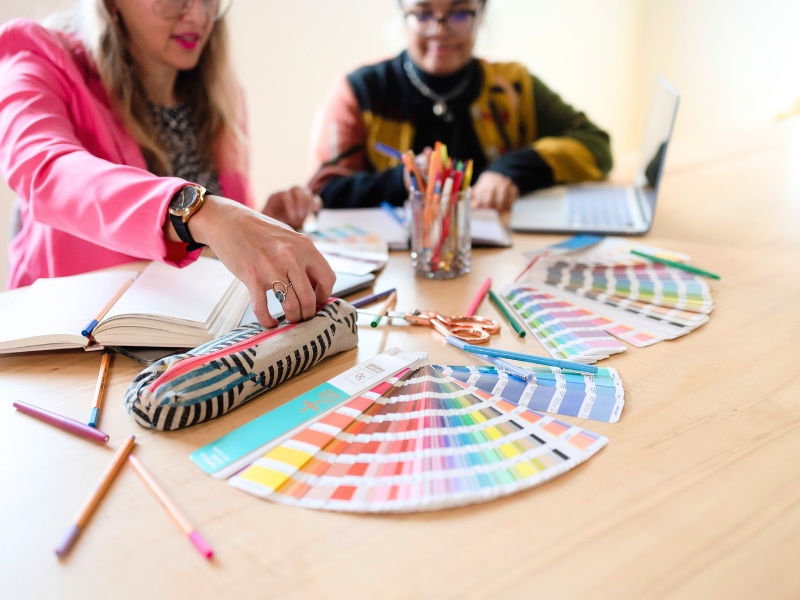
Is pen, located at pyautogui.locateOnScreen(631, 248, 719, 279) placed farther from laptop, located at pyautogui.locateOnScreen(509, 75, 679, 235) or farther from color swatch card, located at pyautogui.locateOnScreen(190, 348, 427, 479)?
color swatch card, located at pyautogui.locateOnScreen(190, 348, 427, 479)

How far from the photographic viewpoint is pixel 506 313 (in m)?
0.88

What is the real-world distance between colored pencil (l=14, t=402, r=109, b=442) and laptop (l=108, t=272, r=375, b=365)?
12cm

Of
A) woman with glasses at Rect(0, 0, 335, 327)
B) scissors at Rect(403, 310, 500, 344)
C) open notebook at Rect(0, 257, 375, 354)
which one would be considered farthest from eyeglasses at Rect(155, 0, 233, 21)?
scissors at Rect(403, 310, 500, 344)

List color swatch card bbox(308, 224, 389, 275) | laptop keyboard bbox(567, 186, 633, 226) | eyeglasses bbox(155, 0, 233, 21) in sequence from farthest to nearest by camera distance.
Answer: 1. laptop keyboard bbox(567, 186, 633, 226)
2. eyeglasses bbox(155, 0, 233, 21)
3. color swatch card bbox(308, 224, 389, 275)

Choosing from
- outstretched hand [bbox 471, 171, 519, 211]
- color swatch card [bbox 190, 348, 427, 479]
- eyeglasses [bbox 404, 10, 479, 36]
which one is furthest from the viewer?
eyeglasses [bbox 404, 10, 479, 36]

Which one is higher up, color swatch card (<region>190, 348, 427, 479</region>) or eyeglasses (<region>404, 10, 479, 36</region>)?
eyeglasses (<region>404, 10, 479, 36</region>)

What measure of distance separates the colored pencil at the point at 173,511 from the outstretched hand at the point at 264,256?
0.72ft

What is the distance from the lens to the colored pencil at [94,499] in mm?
499

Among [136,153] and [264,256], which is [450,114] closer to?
[136,153]

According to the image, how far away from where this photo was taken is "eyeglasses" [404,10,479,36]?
4.97ft

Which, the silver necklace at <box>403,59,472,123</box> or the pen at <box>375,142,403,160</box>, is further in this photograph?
the silver necklace at <box>403,59,472,123</box>

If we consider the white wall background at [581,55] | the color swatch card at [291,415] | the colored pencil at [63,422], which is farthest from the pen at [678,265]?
the white wall background at [581,55]

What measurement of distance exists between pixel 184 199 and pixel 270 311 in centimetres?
17

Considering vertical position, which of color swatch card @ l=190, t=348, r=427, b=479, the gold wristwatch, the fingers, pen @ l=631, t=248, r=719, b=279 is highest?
the gold wristwatch
